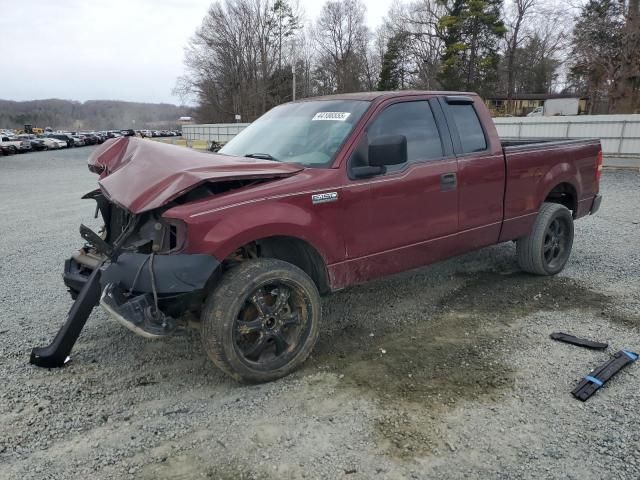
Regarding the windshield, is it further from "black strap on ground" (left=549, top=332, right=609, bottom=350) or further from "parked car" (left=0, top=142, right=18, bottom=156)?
"parked car" (left=0, top=142, right=18, bottom=156)

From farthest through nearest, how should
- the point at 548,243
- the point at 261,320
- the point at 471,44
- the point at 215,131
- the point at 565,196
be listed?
the point at 471,44, the point at 215,131, the point at 565,196, the point at 548,243, the point at 261,320

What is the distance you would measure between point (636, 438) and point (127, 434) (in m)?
2.81

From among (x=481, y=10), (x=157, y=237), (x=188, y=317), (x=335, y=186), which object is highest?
(x=481, y=10)

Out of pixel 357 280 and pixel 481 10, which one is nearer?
pixel 357 280

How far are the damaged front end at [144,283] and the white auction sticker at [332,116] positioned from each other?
5.22 ft

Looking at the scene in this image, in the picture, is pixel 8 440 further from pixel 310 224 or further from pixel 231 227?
pixel 310 224

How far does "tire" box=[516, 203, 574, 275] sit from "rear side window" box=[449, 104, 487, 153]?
4.00ft

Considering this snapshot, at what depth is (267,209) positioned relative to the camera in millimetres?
3152

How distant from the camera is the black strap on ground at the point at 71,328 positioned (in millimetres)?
3203

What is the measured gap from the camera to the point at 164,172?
321 cm

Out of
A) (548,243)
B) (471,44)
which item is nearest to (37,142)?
(471,44)

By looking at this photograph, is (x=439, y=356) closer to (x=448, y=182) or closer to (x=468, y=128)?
(x=448, y=182)

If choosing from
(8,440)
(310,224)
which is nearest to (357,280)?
(310,224)

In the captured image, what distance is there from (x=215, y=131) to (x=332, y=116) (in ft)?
126
